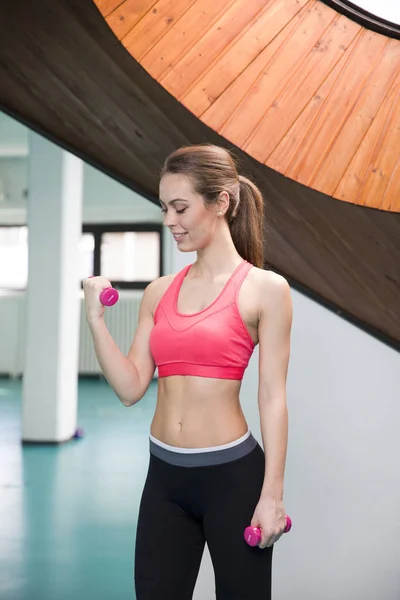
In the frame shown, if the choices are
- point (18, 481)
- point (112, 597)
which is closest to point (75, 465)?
point (18, 481)

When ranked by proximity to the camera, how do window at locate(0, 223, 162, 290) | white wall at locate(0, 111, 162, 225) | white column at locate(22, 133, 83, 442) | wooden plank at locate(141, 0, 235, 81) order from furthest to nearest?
window at locate(0, 223, 162, 290) → white wall at locate(0, 111, 162, 225) → white column at locate(22, 133, 83, 442) → wooden plank at locate(141, 0, 235, 81)

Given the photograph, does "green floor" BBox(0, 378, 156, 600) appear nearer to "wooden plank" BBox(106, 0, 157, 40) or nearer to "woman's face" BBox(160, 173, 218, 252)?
"woman's face" BBox(160, 173, 218, 252)

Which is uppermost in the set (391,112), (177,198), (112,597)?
(391,112)

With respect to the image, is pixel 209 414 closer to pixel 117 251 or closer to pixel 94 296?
pixel 94 296

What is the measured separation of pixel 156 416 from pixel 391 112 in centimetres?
129

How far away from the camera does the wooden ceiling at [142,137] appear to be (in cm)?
213

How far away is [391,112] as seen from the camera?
7.45 feet

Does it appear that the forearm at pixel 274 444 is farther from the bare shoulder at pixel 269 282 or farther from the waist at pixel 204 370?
the bare shoulder at pixel 269 282

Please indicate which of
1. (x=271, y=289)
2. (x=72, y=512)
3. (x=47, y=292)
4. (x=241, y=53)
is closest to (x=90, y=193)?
(x=47, y=292)

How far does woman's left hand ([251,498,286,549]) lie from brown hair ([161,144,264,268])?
1.78ft

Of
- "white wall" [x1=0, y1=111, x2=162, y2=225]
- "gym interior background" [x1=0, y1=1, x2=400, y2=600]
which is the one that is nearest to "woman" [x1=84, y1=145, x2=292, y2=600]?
"gym interior background" [x1=0, y1=1, x2=400, y2=600]

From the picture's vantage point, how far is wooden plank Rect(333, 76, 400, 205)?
7.07 ft

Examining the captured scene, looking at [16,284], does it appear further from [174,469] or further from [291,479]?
[174,469]

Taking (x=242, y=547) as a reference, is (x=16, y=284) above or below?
above
